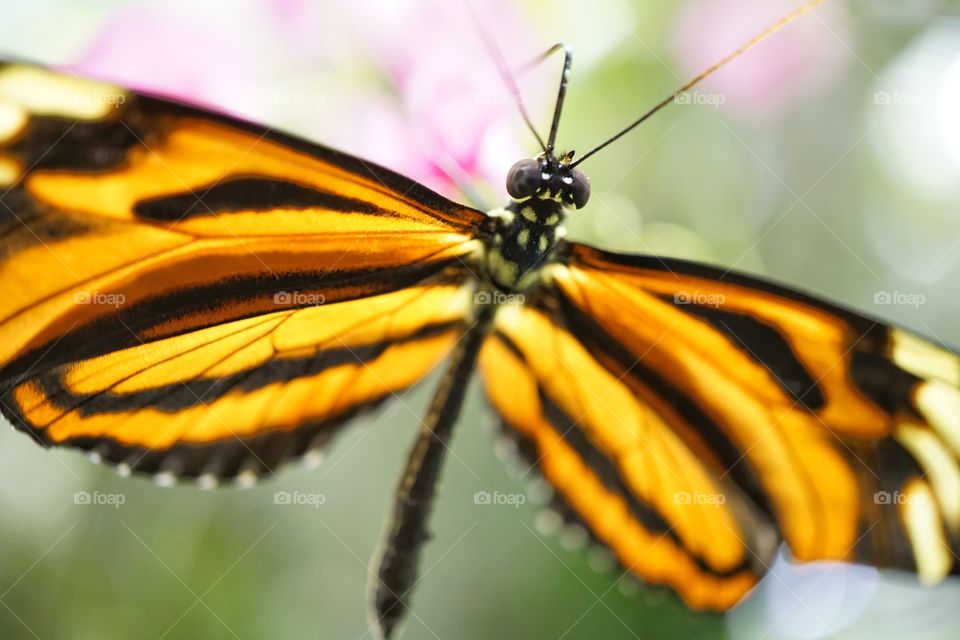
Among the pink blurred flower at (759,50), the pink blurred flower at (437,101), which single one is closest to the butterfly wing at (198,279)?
the pink blurred flower at (437,101)

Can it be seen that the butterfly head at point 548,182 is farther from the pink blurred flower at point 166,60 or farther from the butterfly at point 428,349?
the pink blurred flower at point 166,60

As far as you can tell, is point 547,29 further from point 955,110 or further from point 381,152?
point 955,110

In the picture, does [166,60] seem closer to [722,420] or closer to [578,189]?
[578,189]

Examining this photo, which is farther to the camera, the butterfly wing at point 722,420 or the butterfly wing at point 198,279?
the butterfly wing at point 722,420

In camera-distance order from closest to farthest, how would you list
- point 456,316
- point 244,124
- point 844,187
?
1. point 244,124
2. point 456,316
3. point 844,187

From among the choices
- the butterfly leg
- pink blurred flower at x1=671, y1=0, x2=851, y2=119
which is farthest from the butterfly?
pink blurred flower at x1=671, y1=0, x2=851, y2=119

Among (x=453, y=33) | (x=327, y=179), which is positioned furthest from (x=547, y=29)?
(x=327, y=179)

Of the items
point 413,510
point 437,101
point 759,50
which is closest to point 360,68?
point 437,101
